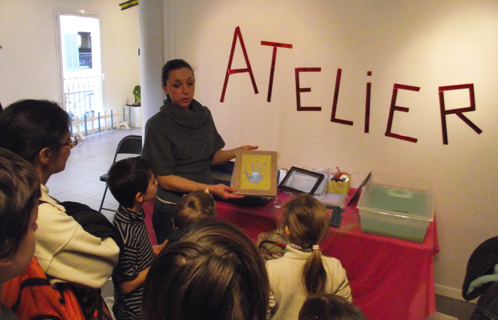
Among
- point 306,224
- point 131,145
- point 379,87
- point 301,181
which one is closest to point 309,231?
point 306,224

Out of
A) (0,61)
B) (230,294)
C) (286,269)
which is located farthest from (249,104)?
(0,61)

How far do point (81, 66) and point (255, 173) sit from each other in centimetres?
686

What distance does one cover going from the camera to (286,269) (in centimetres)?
166

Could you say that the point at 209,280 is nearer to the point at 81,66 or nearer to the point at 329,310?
the point at 329,310

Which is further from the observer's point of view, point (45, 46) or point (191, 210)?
point (45, 46)

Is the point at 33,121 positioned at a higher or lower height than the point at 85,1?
lower

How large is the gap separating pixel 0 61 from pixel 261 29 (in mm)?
5082

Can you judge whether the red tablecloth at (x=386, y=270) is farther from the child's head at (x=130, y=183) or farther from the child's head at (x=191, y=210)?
the child's head at (x=130, y=183)

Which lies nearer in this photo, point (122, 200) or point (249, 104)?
point (122, 200)

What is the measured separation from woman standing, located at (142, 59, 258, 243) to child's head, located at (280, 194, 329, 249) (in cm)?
66

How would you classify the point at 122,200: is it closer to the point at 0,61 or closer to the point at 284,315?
the point at 284,315

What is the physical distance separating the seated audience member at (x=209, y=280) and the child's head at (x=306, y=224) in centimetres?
100

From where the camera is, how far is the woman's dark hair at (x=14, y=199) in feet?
2.19

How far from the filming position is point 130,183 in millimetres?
1716
